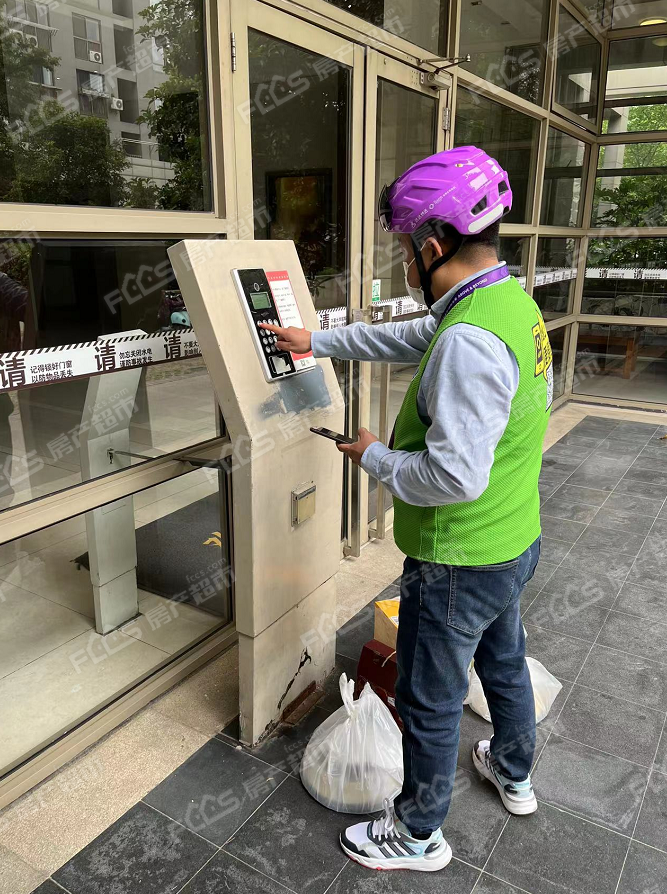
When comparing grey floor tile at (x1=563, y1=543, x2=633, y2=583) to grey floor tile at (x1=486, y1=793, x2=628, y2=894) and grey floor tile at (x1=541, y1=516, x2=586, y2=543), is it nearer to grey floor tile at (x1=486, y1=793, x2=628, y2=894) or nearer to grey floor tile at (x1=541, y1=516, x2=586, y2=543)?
grey floor tile at (x1=541, y1=516, x2=586, y2=543)

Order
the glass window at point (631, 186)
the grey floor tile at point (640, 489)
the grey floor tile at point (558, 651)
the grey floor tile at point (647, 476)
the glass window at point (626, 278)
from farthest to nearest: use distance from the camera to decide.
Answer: the glass window at point (626, 278)
the glass window at point (631, 186)
the grey floor tile at point (647, 476)
the grey floor tile at point (640, 489)
the grey floor tile at point (558, 651)

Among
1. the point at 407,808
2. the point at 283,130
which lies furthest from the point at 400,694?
the point at 283,130

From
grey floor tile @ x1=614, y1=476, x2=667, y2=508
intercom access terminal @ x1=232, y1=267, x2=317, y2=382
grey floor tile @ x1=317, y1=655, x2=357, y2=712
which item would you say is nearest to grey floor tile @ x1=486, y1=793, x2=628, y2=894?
grey floor tile @ x1=317, y1=655, x2=357, y2=712

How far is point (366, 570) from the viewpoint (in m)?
3.34

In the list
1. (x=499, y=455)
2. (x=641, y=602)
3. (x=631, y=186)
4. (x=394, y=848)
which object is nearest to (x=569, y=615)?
(x=641, y=602)

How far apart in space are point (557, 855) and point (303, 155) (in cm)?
264

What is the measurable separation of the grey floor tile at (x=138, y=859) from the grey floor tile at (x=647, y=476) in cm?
389

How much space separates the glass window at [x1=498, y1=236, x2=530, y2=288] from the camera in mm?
5270

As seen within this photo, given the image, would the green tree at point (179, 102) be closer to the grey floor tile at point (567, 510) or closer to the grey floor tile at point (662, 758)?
the grey floor tile at point (662, 758)

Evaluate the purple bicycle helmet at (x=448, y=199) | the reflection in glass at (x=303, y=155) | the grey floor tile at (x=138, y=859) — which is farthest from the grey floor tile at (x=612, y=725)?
the reflection in glass at (x=303, y=155)

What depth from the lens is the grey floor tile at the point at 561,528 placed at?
3.73 metres

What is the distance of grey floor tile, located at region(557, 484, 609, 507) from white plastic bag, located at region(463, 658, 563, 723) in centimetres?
209

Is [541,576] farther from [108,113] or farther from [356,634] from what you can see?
[108,113]

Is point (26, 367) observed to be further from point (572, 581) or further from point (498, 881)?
point (572, 581)
